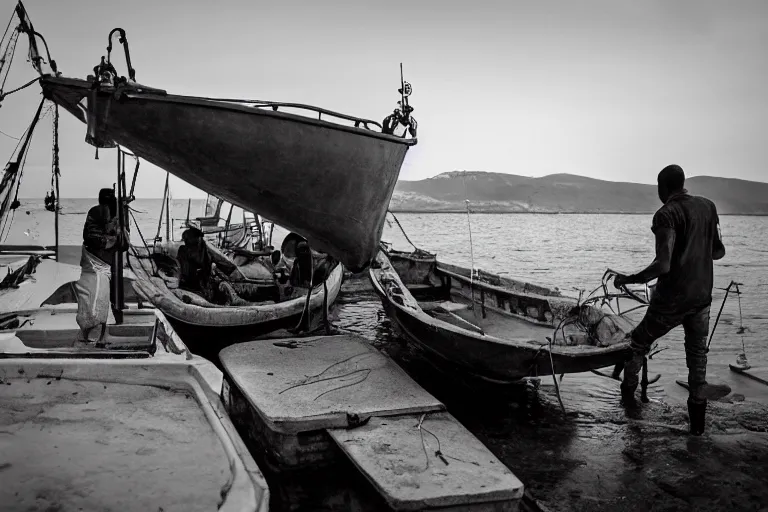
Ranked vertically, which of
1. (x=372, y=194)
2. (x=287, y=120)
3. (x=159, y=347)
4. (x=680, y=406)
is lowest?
(x=680, y=406)

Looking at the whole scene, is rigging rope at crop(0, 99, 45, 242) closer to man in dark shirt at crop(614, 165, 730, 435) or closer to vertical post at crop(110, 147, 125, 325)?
vertical post at crop(110, 147, 125, 325)

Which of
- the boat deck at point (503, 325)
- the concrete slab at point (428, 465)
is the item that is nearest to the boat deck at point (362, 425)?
the concrete slab at point (428, 465)

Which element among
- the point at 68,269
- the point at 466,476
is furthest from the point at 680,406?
the point at 68,269

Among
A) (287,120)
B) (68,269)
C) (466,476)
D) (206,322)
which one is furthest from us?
(68,269)

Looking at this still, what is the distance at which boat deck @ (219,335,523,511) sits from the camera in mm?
3275

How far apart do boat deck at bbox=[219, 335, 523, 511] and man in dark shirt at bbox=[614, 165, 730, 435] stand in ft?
7.10

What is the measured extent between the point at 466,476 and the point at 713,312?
10513 millimetres

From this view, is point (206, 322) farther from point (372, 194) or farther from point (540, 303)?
point (540, 303)

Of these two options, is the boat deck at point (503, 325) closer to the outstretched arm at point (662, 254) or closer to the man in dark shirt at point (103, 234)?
the outstretched arm at point (662, 254)

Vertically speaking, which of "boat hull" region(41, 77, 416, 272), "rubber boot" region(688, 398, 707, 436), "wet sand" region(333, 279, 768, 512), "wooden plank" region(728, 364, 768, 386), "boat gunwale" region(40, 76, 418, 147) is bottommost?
"wet sand" region(333, 279, 768, 512)

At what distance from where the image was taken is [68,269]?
10.8 metres

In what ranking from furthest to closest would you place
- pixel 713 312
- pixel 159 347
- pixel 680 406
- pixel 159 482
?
pixel 713 312 → pixel 680 406 → pixel 159 347 → pixel 159 482

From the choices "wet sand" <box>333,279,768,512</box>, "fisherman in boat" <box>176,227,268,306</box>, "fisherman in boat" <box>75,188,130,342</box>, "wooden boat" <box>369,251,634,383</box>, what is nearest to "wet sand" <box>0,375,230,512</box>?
"fisherman in boat" <box>75,188,130,342</box>

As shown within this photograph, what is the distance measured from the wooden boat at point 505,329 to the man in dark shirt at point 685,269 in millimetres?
520
